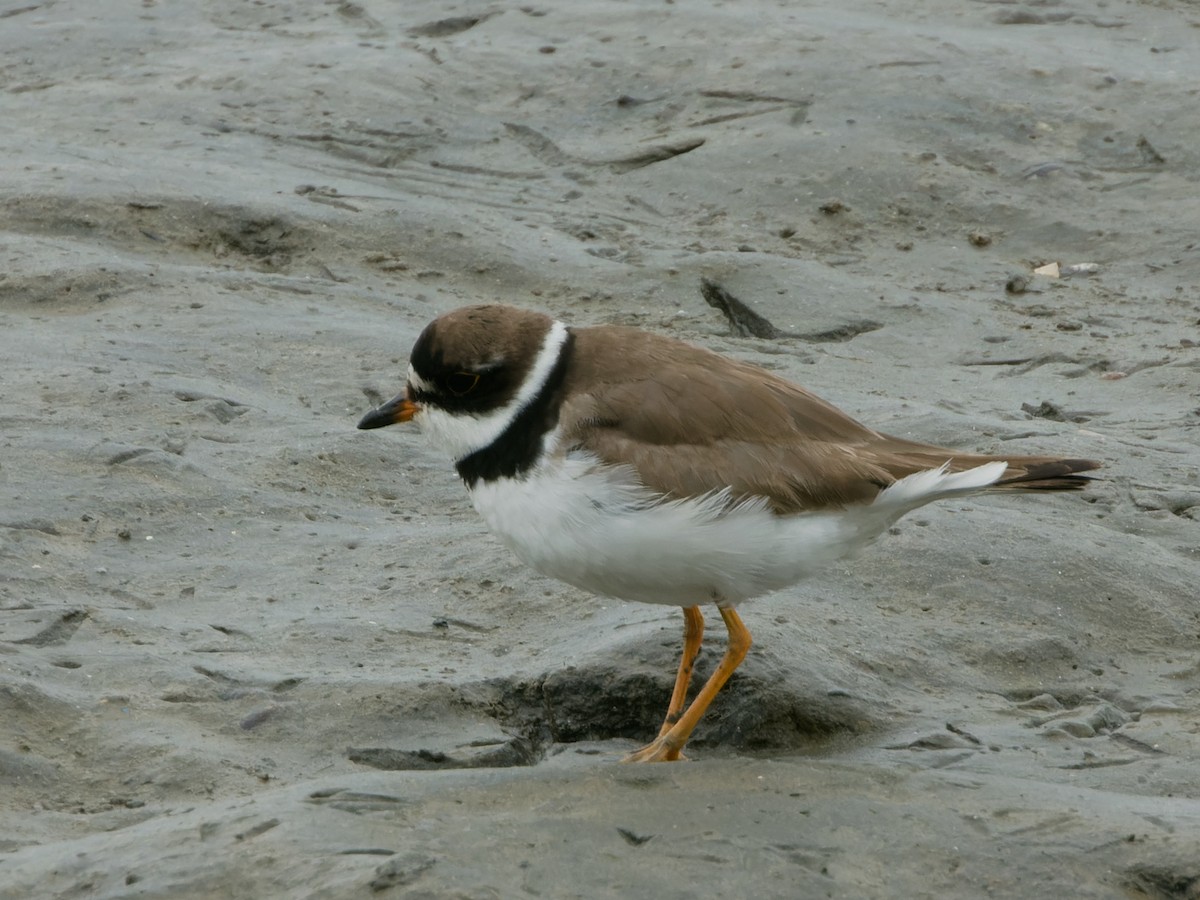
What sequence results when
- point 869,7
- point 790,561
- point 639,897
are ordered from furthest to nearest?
point 869,7
point 790,561
point 639,897

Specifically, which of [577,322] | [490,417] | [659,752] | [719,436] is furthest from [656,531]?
[577,322]

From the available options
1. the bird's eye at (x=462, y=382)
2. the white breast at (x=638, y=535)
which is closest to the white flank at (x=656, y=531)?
the white breast at (x=638, y=535)

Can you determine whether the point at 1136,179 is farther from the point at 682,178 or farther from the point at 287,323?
the point at 287,323

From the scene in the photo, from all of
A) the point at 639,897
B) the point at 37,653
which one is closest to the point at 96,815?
the point at 37,653

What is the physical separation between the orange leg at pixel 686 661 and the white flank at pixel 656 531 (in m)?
0.33

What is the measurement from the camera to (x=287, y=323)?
25.0 ft

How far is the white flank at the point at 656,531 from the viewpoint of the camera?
446 centimetres

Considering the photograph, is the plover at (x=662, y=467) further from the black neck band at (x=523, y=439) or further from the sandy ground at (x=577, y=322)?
the sandy ground at (x=577, y=322)

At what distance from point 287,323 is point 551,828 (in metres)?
4.39

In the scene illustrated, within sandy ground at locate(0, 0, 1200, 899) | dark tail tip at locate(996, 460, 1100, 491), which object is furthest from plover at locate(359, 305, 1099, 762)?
sandy ground at locate(0, 0, 1200, 899)

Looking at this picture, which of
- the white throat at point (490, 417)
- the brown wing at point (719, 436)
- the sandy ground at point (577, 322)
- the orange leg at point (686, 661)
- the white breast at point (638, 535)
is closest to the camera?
the sandy ground at point (577, 322)

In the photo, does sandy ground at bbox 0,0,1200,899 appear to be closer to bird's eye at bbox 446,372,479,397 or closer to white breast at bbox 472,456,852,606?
white breast at bbox 472,456,852,606

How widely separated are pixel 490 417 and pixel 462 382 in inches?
5.8

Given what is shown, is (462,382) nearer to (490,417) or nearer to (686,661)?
(490,417)
